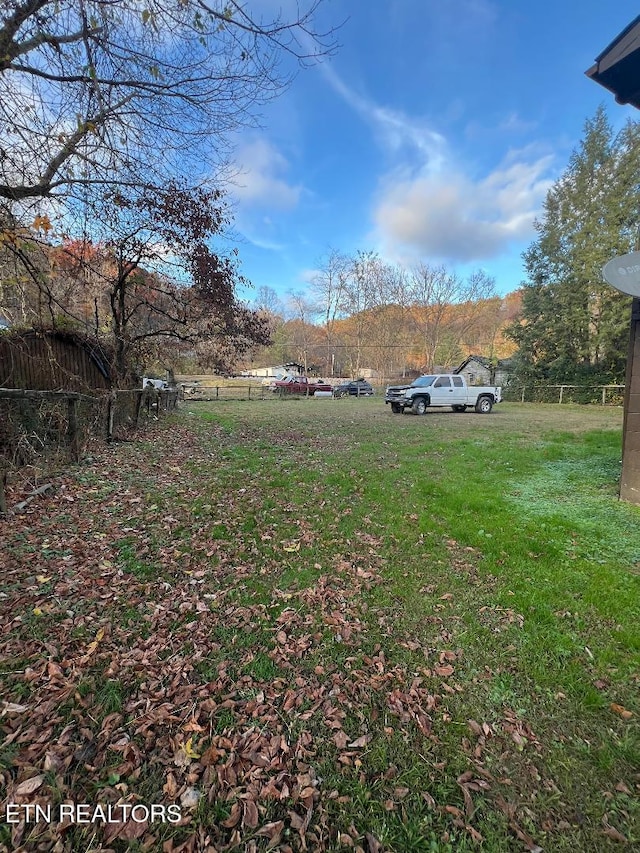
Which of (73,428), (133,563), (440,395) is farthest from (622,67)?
(440,395)

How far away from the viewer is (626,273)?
4.11m

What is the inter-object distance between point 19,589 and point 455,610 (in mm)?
3494

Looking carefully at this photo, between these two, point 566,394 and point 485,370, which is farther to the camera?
point 485,370

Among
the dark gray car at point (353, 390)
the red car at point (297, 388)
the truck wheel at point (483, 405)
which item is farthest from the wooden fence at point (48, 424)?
the dark gray car at point (353, 390)

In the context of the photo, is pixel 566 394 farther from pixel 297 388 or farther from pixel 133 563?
pixel 133 563

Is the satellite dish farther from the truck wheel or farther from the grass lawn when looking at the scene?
the truck wheel

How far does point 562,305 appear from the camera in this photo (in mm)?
24078

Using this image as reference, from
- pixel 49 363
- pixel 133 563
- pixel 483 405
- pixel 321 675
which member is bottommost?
pixel 321 675

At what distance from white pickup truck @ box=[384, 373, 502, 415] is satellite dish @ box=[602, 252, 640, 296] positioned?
12.5 m

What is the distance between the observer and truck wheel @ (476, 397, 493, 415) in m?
17.9

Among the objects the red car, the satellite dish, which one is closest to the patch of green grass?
the satellite dish

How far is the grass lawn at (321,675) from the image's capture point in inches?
60.5

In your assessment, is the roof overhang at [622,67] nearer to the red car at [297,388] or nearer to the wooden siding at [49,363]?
the wooden siding at [49,363]

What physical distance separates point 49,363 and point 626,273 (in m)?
10.4
